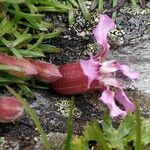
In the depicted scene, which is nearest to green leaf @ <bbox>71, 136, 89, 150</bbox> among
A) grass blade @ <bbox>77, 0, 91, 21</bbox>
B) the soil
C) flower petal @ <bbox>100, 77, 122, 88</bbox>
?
the soil

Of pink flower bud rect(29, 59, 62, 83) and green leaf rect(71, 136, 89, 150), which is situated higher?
pink flower bud rect(29, 59, 62, 83)

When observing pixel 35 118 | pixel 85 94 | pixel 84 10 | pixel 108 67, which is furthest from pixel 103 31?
pixel 35 118

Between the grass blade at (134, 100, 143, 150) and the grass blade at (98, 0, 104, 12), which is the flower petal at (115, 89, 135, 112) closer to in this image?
the grass blade at (134, 100, 143, 150)

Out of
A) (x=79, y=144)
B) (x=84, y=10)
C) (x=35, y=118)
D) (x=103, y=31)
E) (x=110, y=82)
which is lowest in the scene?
(x=79, y=144)

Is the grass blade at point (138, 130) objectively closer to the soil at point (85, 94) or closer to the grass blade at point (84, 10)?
the soil at point (85, 94)

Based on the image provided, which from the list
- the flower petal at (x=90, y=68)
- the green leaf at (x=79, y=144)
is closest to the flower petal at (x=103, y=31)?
the flower petal at (x=90, y=68)

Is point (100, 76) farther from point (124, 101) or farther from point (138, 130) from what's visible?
point (138, 130)

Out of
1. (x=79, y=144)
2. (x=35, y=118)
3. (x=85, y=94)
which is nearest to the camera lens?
(x=35, y=118)

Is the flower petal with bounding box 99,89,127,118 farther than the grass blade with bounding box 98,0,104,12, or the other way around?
the grass blade with bounding box 98,0,104,12
